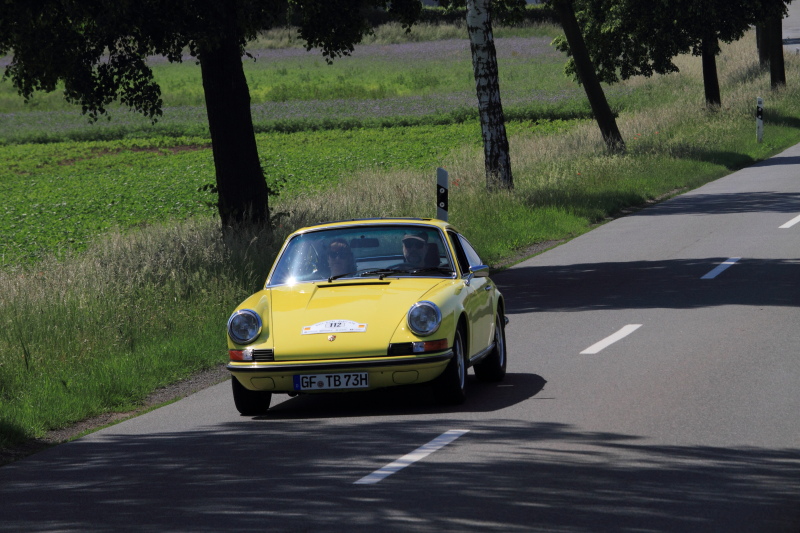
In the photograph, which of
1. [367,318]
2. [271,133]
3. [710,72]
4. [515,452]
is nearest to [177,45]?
[367,318]

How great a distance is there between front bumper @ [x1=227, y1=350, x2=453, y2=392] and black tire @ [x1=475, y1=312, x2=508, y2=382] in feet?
4.50

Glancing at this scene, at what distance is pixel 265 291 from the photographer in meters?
10.5

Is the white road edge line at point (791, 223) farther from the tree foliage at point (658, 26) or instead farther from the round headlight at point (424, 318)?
the tree foliage at point (658, 26)

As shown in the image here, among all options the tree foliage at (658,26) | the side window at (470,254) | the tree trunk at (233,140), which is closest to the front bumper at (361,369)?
the side window at (470,254)

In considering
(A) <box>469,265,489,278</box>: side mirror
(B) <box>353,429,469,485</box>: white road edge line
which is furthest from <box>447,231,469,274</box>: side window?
(B) <box>353,429,469,485</box>: white road edge line

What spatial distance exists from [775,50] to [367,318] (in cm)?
4642

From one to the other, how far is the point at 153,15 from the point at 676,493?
11.6 metres

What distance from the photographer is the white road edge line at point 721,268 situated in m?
17.3

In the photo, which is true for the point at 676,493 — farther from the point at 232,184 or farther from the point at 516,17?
the point at 516,17

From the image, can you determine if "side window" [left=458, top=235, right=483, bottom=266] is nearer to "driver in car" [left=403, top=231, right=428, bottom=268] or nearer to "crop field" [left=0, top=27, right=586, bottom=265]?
"driver in car" [left=403, top=231, right=428, bottom=268]

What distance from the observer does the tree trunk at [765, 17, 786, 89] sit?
52.3 meters

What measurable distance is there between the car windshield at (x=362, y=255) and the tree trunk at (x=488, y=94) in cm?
1521

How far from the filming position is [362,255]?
35.3ft

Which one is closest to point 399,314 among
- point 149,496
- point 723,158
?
point 149,496
